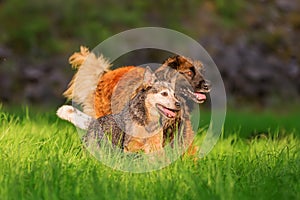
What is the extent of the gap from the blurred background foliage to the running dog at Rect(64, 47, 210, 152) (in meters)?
5.51

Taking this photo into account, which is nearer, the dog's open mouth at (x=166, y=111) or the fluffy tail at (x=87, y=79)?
the dog's open mouth at (x=166, y=111)

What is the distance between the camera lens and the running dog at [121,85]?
184 inches

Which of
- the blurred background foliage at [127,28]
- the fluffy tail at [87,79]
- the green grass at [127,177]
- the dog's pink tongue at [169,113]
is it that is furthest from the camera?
the blurred background foliage at [127,28]

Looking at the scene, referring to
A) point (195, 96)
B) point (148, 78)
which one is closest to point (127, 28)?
point (195, 96)

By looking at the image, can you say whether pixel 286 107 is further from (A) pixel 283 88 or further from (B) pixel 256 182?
(B) pixel 256 182

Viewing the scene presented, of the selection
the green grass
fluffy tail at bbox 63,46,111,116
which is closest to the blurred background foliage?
fluffy tail at bbox 63,46,111,116

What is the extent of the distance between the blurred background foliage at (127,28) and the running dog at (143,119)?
6783 mm

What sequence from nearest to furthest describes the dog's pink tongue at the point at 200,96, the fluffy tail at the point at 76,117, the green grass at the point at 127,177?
1. the green grass at the point at 127,177
2. the dog's pink tongue at the point at 200,96
3. the fluffy tail at the point at 76,117

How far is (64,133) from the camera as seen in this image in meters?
5.35

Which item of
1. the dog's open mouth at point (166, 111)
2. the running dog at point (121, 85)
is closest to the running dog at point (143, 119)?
the dog's open mouth at point (166, 111)

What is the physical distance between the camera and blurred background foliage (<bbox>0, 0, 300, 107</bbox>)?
38.2ft

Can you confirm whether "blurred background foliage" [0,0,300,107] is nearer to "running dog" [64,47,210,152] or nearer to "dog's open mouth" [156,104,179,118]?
"running dog" [64,47,210,152]

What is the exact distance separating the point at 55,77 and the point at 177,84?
7127 millimetres

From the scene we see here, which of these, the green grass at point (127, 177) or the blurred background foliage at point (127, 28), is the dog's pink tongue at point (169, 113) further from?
the blurred background foliage at point (127, 28)
